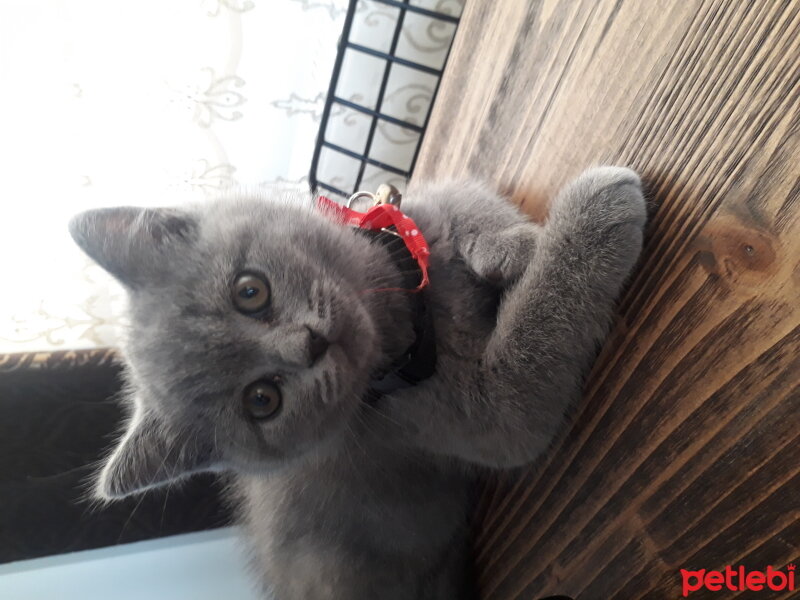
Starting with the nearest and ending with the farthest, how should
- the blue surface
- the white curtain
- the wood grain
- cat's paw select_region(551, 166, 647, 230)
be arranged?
the wood grain → cat's paw select_region(551, 166, 647, 230) → the white curtain → the blue surface

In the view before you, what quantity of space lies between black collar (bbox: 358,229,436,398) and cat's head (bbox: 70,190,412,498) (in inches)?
1.0

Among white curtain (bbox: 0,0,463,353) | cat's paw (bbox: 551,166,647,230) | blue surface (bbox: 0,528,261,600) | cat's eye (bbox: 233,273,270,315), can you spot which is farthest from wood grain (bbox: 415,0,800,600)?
blue surface (bbox: 0,528,261,600)

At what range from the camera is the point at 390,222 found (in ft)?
2.80

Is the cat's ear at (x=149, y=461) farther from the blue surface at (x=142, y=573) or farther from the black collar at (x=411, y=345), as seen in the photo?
the blue surface at (x=142, y=573)

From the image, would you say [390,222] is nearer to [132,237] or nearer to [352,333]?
[352,333]

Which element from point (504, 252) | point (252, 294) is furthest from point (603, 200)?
point (252, 294)

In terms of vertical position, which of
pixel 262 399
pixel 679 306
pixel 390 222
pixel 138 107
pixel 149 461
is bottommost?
pixel 149 461

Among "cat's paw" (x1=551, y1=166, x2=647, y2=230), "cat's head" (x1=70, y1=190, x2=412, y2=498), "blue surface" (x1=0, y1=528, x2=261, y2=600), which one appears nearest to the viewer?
"cat's paw" (x1=551, y1=166, x2=647, y2=230)

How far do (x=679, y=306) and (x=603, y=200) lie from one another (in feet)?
0.54

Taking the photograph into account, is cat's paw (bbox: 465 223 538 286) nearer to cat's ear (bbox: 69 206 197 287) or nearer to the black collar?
the black collar

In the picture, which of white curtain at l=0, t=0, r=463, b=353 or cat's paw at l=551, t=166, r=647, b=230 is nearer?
cat's paw at l=551, t=166, r=647, b=230

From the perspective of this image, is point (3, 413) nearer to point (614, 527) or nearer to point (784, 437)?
point (614, 527)

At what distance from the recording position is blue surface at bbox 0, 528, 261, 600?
1.38m

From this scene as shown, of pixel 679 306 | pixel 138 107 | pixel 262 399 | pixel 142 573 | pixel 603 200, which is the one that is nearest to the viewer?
pixel 679 306
